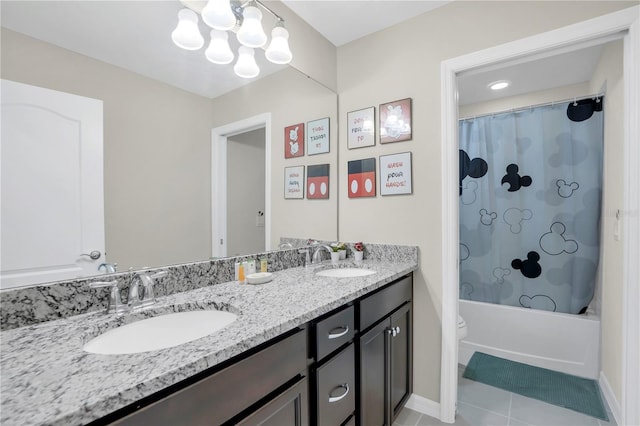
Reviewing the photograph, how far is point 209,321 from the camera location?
1042mm

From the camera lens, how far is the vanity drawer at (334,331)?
3.40ft

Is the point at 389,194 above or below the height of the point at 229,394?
above

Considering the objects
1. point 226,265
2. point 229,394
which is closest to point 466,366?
point 226,265

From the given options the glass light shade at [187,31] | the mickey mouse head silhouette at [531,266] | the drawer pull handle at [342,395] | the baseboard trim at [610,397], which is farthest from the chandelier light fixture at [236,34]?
the baseboard trim at [610,397]

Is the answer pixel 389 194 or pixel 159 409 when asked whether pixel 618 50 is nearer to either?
pixel 389 194

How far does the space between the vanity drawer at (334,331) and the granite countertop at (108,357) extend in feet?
0.20

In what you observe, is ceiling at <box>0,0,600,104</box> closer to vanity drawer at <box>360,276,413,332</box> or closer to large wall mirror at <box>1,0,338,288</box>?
large wall mirror at <box>1,0,338,288</box>

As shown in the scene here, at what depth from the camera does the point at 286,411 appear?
0.89 metres

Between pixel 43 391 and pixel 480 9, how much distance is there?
2.31 meters

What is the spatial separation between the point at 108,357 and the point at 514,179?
9.77 feet

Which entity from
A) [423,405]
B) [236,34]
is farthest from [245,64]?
[423,405]

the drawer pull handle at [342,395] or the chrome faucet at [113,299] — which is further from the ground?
the chrome faucet at [113,299]

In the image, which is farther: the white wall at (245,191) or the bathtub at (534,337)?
the bathtub at (534,337)

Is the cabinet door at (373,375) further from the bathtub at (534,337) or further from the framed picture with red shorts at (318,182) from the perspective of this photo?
the bathtub at (534,337)
